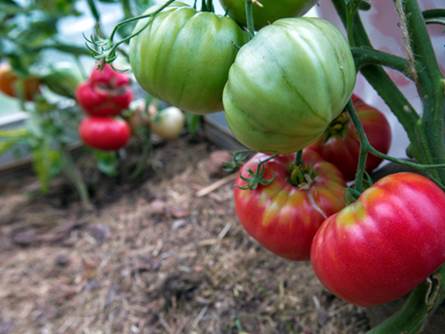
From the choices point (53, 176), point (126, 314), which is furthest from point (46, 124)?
→ point (126, 314)

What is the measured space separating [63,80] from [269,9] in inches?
48.9

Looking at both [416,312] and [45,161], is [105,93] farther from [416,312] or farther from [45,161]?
[416,312]

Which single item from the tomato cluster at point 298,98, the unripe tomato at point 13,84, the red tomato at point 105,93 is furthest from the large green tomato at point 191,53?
the unripe tomato at point 13,84

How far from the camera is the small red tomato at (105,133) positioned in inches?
53.6

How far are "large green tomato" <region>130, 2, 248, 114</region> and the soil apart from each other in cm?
54

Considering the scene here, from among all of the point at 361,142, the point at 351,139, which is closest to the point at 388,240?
the point at 361,142

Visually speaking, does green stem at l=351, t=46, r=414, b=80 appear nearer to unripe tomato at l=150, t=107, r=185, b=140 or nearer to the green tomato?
unripe tomato at l=150, t=107, r=185, b=140

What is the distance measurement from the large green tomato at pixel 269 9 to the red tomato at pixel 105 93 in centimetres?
90

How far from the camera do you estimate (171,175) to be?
4.71 ft

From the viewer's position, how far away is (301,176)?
1.98 ft

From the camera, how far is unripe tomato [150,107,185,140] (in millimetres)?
1474

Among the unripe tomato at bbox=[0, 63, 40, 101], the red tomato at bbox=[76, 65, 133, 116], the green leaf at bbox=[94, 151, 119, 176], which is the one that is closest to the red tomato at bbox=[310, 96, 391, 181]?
the red tomato at bbox=[76, 65, 133, 116]

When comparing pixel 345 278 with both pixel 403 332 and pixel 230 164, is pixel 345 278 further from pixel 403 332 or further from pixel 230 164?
pixel 230 164

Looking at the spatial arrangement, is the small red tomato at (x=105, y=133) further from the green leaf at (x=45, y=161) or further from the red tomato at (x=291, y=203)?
the red tomato at (x=291, y=203)
